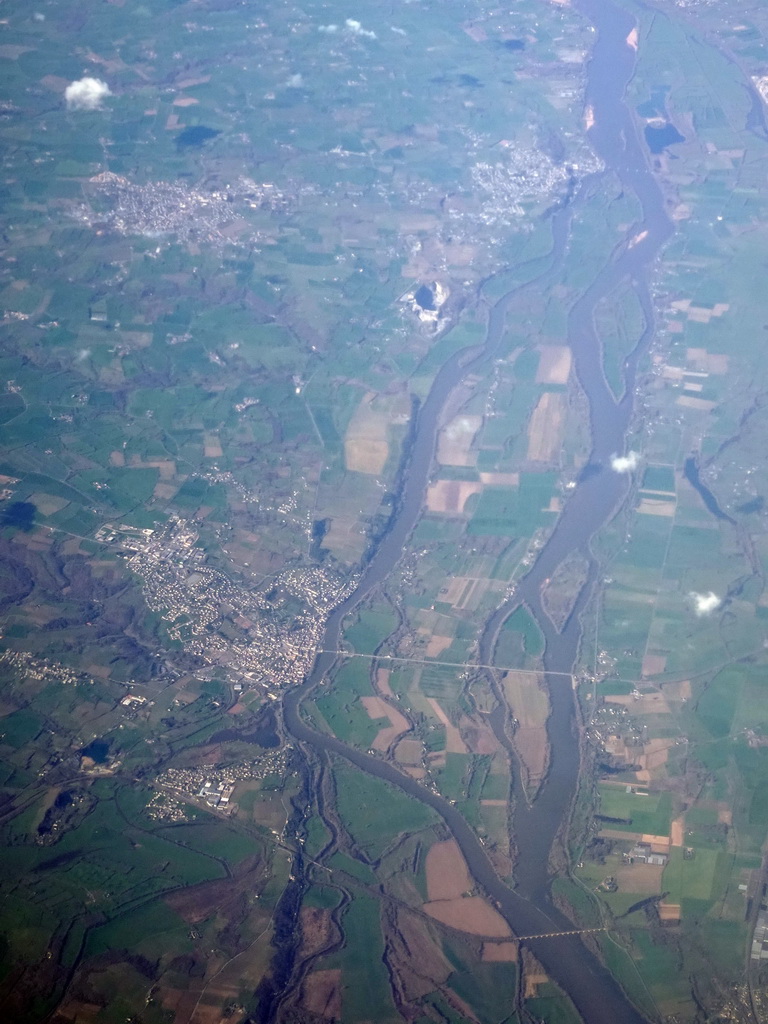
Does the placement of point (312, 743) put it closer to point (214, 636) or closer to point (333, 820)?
point (333, 820)

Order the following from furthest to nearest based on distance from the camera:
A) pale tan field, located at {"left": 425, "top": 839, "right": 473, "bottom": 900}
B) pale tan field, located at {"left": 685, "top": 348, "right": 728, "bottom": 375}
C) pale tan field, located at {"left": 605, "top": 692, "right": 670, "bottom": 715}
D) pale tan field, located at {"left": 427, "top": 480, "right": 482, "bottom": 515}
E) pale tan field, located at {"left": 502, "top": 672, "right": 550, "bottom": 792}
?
pale tan field, located at {"left": 685, "top": 348, "right": 728, "bottom": 375} < pale tan field, located at {"left": 427, "top": 480, "right": 482, "bottom": 515} < pale tan field, located at {"left": 605, "top": 692, "right": 670, "bottom": 715} < pale tan field, located at {"left": 502, "top": 672, "right": 550, "bottom": 792} < pale tan field, located at {"left": 425, "top": 839, "right": 473, "bottom": 900}

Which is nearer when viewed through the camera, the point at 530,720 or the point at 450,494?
the point at 530,720

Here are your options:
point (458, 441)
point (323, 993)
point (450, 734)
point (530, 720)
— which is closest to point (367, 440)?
point (458, 441)

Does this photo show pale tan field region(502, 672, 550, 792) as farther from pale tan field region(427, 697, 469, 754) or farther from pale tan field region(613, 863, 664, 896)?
pale tan field region(613, 863, 664, 896)

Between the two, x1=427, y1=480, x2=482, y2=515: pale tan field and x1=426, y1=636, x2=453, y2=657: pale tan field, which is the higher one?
x1=427, y1=480, x2=482, y2=515: pale tan field

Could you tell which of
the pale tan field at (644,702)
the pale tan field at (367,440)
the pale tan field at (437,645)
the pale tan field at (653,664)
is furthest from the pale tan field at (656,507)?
the pale tan field at (367,440)

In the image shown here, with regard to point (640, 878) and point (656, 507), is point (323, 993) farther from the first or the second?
point (656, 507)

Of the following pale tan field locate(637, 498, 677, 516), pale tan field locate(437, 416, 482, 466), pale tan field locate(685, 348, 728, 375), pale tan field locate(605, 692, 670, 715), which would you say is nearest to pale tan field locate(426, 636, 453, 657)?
pale tan field locate(605, 692, 670, 715)

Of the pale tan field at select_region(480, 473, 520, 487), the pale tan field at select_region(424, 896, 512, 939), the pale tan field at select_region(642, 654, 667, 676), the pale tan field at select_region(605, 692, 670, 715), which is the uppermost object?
the pale tan field at select_region(480, 473, 520, 487)

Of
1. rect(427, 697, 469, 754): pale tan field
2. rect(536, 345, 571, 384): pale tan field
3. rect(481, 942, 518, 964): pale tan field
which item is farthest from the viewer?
rect(536, 345, 571, 384): pale tan field

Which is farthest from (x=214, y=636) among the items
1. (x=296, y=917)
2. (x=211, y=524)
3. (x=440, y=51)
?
(x=440, y=51)
